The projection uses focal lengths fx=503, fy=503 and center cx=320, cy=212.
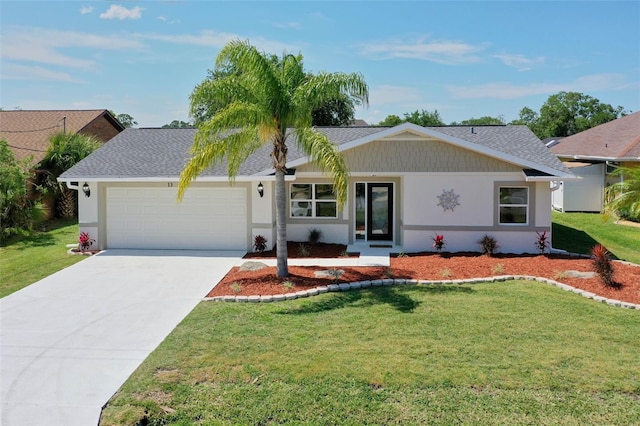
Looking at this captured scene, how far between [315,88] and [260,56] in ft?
4.66

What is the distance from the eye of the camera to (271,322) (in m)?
9.23

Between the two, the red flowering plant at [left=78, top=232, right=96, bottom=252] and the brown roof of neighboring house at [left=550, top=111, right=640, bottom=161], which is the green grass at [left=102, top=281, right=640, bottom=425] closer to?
the red flowering plant at [left=78, top=232, right=96, bottom=252]

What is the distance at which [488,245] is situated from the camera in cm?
1571

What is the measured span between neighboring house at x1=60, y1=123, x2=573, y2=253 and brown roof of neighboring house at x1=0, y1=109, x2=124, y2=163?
34.4 ft

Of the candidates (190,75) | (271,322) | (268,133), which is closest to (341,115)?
(190,75)

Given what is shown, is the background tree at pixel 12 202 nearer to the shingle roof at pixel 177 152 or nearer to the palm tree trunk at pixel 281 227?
the shingle roof at pixel 177 152

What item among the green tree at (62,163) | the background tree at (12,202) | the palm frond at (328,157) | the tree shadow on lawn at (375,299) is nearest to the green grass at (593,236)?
the tree shadow on lawn at (375,299)

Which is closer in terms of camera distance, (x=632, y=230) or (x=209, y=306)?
(x=209, y=306)

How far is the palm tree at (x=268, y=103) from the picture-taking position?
11195 millimetres

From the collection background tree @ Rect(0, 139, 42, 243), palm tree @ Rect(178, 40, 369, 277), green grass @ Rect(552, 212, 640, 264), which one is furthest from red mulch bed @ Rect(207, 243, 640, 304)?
background tree @ Rect(0, 139, 42, 243)

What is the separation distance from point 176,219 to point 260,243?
303 centimetres

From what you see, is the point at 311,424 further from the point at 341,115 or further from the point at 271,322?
the point at 341,115

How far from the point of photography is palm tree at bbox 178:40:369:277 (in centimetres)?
1120

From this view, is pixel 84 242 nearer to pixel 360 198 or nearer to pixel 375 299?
pixel 360 198
